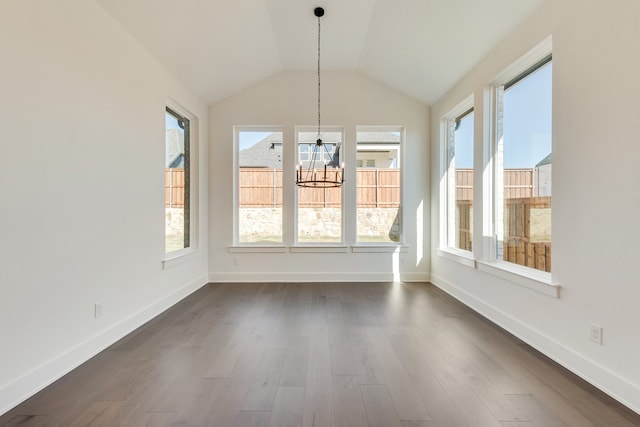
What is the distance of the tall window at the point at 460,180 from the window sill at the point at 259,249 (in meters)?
2.59

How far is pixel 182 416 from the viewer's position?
1.70 m

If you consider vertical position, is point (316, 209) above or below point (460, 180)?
below

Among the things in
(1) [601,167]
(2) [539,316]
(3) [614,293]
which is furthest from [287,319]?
(1) [601,167]

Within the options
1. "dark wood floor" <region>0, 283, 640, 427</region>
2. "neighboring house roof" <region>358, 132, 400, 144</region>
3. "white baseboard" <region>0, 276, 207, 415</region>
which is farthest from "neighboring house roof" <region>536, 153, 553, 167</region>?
"white baseboard" <region>0, 276, 207, 415</region>

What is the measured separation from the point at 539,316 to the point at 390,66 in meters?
3.54

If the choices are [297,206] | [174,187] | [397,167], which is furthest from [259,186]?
[397,167]

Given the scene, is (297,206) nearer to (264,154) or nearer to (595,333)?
(264,154)

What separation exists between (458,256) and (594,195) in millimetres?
2057

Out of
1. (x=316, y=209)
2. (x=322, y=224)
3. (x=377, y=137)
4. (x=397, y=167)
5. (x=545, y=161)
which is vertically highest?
(x=377, y=137)

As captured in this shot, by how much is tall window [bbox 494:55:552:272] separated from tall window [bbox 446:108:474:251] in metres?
0.58

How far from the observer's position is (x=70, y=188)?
2.22 m

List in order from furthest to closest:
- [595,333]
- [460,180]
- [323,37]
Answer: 1. [460,180]
2. [323,37]
3. [595,333]

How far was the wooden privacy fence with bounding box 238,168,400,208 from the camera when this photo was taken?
195 inches

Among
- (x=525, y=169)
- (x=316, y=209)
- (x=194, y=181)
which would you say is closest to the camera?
(x=525, y=169)
